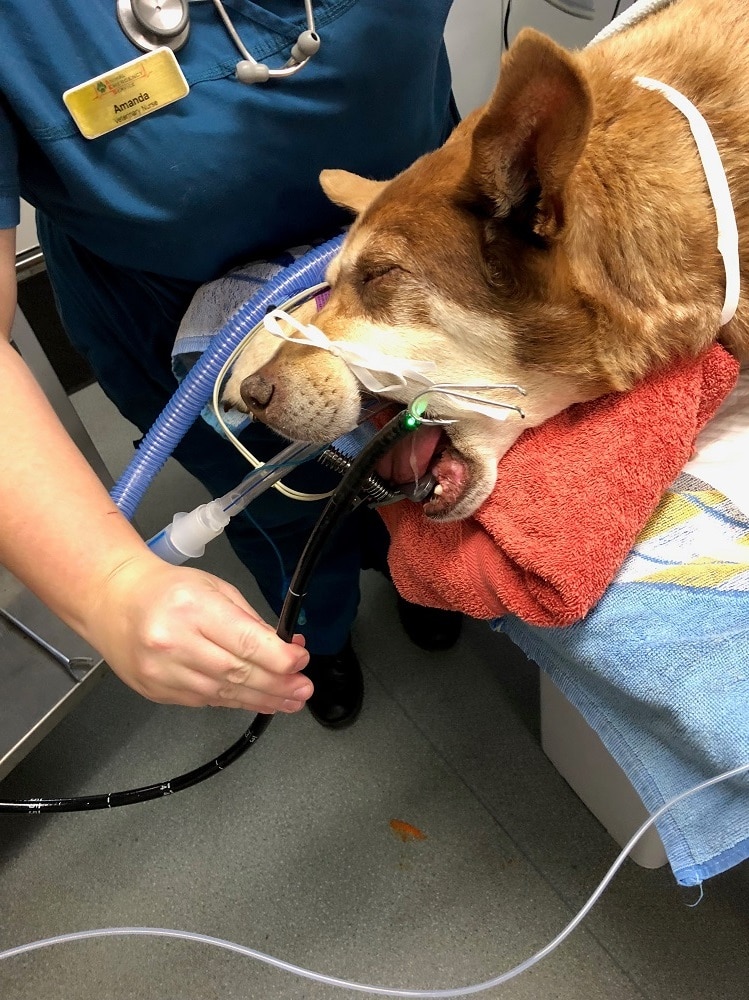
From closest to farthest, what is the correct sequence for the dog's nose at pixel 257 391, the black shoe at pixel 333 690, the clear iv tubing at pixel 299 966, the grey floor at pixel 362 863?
the dog's nose at pixel 257 391, the clear iv tubing at pixel 299 966, the grey floor at pixel 362 863, the black shoe at pixel 333 690

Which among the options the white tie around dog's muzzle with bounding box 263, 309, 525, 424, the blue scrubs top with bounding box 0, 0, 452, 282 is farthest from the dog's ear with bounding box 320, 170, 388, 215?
the white tie around dog's muzzle with bounding box 263, 309, 525, 424

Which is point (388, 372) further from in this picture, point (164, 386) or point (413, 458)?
point (164, 386)

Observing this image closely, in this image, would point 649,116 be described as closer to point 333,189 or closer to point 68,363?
point 333,189

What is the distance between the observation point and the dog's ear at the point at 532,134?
55 centimetres

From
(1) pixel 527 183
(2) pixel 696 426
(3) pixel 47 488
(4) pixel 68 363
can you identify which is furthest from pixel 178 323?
(4) pixel 68 363

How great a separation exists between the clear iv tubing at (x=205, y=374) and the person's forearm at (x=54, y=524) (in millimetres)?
167

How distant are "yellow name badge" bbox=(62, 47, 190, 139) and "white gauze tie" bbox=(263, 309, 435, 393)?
0.87ft

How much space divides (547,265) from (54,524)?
1.79 ft

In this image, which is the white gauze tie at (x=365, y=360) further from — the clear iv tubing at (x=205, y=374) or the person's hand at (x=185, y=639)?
the person's hand at (x=185, y=639)

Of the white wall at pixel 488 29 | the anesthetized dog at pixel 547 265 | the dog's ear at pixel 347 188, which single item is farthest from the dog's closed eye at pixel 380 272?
the white wall at pixel 488 29

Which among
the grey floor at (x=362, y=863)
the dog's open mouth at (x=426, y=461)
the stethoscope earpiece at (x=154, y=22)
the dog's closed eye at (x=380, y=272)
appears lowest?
the grey floor at (x=362, y=863)

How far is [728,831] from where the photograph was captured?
1.92 feet

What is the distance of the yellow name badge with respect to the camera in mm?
725

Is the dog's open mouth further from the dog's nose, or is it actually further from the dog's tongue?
the dog's nose
